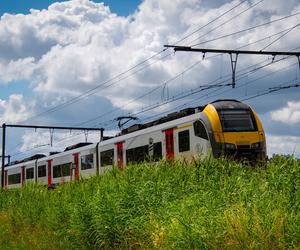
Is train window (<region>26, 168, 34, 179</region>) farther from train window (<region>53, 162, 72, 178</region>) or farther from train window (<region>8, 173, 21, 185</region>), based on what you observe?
train window (<region>53, 162, 72, 178</region>)

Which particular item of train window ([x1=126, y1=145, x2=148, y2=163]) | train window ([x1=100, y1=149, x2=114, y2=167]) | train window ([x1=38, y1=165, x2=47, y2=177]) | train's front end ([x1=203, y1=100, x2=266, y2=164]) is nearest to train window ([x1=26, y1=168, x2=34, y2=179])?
train window ([x1=38, y1=165, x2=47, y2=177])

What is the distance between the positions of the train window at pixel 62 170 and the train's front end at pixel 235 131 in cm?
1657

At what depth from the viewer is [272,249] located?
586 cm

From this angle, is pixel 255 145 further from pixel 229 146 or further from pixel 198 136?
pixel 198 136

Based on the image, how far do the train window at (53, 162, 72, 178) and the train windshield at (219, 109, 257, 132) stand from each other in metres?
16.6

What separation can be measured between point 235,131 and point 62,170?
60.7ft

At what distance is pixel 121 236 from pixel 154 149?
15386 millimetres

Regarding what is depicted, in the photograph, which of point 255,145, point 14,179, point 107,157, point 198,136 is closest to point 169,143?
point 198,136

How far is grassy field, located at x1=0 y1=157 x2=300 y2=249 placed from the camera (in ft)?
20.8

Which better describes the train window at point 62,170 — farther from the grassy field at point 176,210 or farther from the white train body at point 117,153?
the grassy field at point 176,210

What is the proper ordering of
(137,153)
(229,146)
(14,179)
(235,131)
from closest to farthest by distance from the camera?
(229,146) < (235,131) < (137,153) < (14,179)

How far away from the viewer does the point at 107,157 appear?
29969mm

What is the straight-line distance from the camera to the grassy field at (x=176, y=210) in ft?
20.8

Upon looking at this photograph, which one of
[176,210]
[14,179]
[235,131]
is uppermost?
[235,131]
